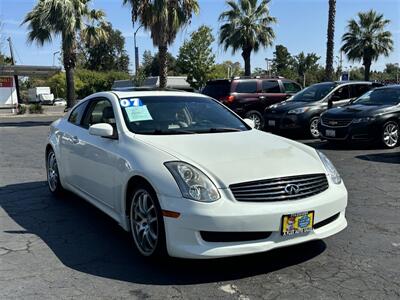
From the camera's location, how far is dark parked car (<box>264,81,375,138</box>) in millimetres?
12828

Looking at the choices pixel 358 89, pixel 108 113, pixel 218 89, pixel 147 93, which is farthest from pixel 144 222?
pixel 218 89

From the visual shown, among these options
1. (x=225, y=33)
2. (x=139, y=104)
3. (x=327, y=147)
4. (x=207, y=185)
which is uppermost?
(x=225, y=33)

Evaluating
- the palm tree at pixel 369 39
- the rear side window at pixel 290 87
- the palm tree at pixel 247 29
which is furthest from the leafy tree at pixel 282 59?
the rear side window at pixel 290 87

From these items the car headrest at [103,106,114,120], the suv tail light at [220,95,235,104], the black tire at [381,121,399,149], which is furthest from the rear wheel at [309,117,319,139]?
the car headrest at [103,106,114,120]

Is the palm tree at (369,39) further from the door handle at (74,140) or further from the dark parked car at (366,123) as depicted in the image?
the door handle at (74,140)

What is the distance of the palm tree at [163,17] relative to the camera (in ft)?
69.7

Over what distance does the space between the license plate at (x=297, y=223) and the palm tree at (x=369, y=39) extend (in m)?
37.9

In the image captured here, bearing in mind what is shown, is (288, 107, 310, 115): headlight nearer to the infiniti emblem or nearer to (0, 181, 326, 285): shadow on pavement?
(0, 181, 326, 285): shadow on pavement

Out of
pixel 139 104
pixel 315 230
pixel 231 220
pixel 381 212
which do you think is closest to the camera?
pixel 231 220

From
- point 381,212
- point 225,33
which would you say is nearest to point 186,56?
point 225,33

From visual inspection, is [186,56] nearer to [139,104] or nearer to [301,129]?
[301,129]

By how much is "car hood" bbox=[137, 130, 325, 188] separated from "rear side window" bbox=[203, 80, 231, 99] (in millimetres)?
10258

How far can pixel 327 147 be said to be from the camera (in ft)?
36.9

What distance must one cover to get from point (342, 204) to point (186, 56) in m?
44.9
